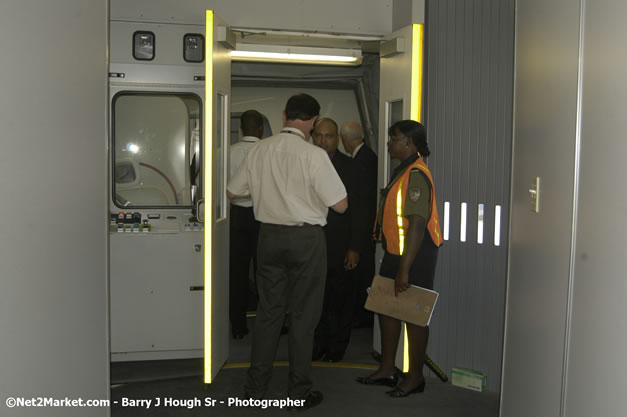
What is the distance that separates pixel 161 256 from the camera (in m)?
4.91

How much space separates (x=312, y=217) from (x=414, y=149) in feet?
2.70

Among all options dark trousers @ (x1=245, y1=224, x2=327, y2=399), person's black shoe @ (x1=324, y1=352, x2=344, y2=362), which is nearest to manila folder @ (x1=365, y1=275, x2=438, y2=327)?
dark trousers @ (x1=245, y1=224, x2=327, y2=399)

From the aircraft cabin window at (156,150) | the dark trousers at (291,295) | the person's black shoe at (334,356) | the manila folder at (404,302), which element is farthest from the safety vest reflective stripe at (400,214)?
the aircraft cabin window at (156,150)

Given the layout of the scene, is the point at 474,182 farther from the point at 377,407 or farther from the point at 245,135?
the point at 245,135

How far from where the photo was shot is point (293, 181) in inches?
153

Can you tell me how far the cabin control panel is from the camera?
4898mm

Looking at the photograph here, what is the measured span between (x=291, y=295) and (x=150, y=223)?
1565mm

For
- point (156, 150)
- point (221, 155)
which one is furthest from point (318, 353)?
point (156, 150)

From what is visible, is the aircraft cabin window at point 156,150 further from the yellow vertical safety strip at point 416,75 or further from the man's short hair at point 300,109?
the yellow vertical safety strip at point 416,75

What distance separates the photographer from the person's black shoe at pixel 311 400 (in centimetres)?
405

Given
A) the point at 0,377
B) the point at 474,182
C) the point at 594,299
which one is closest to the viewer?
the point at 0,377

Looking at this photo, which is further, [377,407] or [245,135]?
[245,135]

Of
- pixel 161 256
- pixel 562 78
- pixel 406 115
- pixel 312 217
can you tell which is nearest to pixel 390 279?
pixel 312 217

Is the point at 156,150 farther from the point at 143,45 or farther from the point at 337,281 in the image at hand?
the point at 337,281
